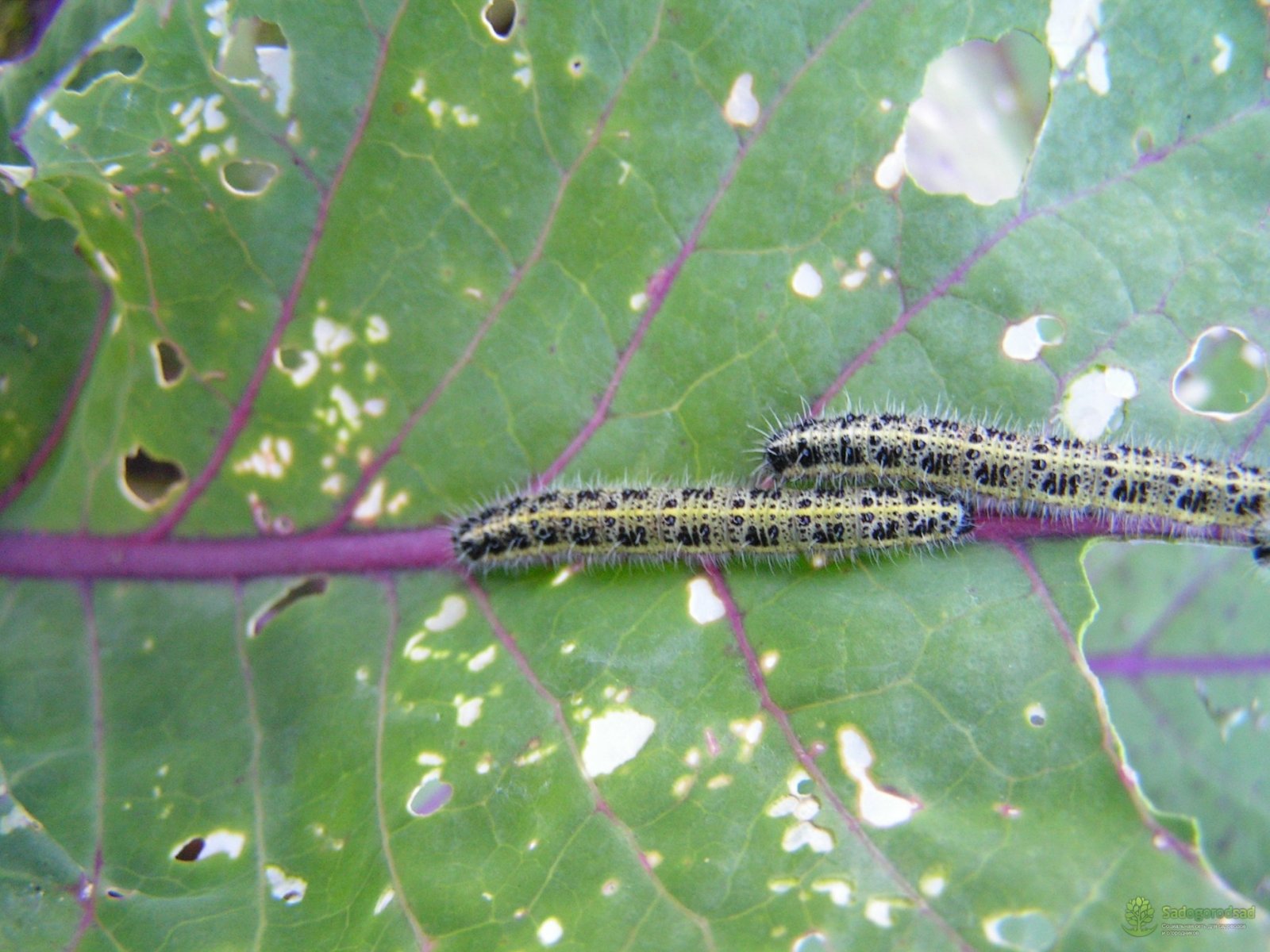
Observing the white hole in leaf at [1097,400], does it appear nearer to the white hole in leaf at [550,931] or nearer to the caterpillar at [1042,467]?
the caterpillar at [1042,467]

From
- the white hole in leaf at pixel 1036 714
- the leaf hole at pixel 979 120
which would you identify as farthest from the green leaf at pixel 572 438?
the leaf hole at pixel 979 120

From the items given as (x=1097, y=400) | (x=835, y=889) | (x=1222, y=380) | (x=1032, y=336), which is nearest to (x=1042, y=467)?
(x=1097, y=400)

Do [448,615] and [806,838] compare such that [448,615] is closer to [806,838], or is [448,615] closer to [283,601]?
[283,601]

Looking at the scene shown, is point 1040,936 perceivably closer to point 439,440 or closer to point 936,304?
point 936,304

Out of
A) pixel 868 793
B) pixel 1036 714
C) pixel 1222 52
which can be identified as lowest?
pixel 868 793

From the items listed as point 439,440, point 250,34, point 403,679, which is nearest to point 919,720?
point 403,679

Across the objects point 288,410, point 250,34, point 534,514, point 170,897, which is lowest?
point 170,897

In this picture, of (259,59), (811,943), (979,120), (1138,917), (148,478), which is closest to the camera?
(1138,917)
